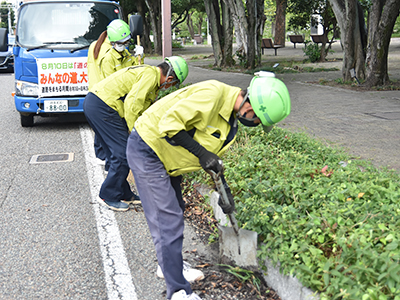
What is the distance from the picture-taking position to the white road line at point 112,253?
3430mm

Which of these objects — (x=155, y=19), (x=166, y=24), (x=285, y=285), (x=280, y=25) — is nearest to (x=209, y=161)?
(x=285, y=285)

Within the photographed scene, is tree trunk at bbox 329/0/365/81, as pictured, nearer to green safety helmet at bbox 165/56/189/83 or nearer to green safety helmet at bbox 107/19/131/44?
green safety helmet at bbox 107/19/131/44

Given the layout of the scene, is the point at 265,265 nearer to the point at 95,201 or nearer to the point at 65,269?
the point at 65,269

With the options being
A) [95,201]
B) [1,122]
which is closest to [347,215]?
[95,201]

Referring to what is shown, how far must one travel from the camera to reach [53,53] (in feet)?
28.0

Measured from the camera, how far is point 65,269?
12.2ft

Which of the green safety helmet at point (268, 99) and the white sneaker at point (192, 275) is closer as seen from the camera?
the green safety helmet at point (268, 99)

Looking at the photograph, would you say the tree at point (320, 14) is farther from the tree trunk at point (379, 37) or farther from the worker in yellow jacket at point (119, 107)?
the worker in yellow jacket at point (119, 107)

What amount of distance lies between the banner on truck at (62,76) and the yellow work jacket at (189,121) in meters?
5.81

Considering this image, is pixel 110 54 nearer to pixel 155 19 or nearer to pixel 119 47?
pixel 119 47

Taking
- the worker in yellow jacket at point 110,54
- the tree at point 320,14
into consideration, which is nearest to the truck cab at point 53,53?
the worker in yellow jacket at point 110,54

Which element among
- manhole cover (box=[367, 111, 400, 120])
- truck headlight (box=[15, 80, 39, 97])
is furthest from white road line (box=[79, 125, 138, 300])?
manhole cover (box=[367, 111, 400, 120])

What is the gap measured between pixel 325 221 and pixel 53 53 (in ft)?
22.1

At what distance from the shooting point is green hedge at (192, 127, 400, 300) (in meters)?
2.71
